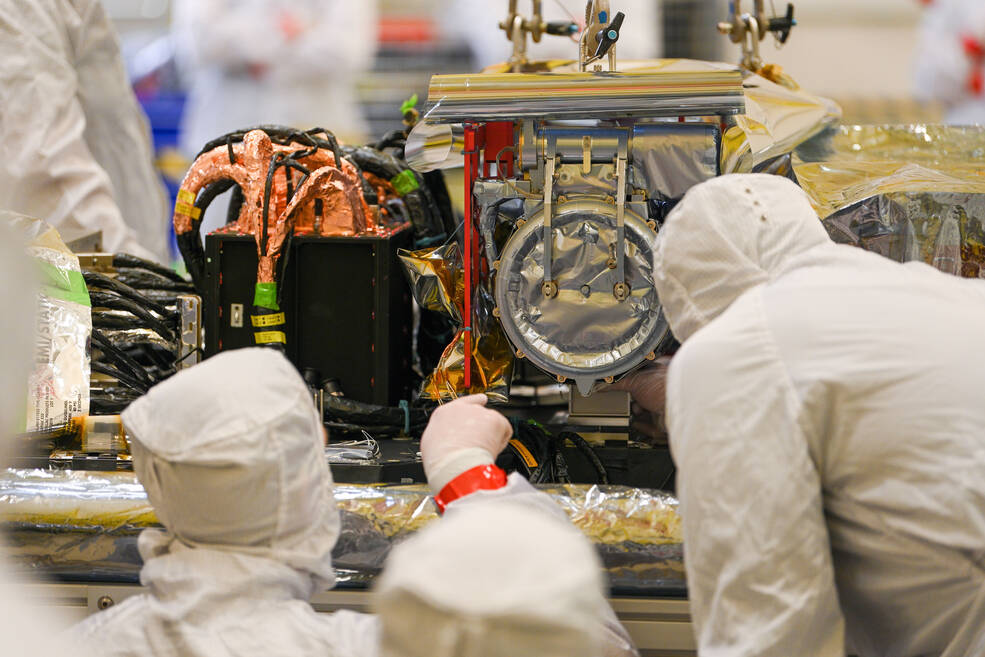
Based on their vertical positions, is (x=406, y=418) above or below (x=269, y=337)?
below

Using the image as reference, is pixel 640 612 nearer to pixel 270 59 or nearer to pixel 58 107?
pixel 58 107

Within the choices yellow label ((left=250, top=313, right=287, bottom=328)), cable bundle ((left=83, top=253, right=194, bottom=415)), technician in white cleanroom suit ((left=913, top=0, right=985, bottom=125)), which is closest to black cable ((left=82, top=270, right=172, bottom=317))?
cable bundle ((left=83, top=253, right=194, bottom=415))

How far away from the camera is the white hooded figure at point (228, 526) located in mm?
1138

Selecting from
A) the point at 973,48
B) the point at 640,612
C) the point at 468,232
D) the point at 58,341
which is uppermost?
the point at 973,48

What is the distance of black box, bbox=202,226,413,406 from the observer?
1903mm

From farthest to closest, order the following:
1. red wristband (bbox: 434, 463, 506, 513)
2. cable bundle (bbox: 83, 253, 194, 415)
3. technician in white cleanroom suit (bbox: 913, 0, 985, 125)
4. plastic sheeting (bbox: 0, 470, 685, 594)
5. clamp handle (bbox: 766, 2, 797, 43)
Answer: technician in white cleanroom suit (bbox: 913, 0, 985, 125) → clamp handle (bbox: 766, 2, 797, 43) → cable bundle (bbox: 83, 253, 194, 415) → plastic sheeting (bbox: 0, 470, 685, 594) → red wristband (bbox: 434, 463, 506, 513)

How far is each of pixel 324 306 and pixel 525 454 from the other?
1.40ft

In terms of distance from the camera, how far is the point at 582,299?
1.72 m

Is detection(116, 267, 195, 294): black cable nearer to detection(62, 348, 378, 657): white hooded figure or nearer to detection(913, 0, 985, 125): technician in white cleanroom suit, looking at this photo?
detection(62, 348, 378, 657): white hooded figure

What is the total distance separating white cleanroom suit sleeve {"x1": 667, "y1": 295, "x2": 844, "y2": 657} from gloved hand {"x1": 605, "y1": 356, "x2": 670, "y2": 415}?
533 millimetres

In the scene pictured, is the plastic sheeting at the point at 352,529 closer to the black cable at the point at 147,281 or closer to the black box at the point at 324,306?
the black box at the point at 324,306

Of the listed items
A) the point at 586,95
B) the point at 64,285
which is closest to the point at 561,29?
the point at 586,95

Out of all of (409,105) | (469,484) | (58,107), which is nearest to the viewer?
(469,484)

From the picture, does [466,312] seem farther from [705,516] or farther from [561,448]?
[705,516]
